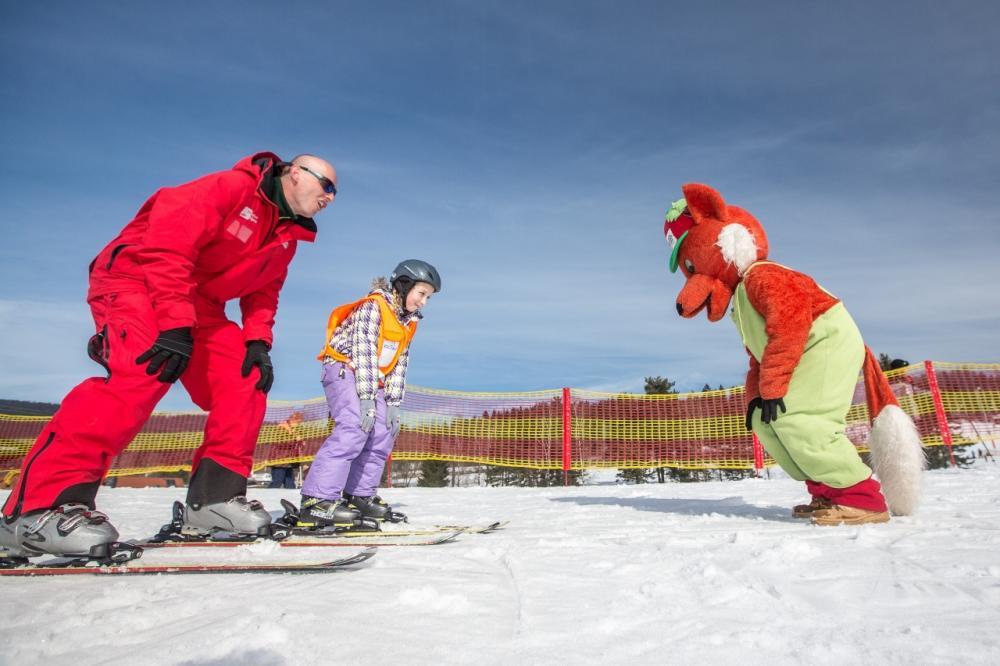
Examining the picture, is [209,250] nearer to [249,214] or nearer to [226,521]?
Answer: [249,214]

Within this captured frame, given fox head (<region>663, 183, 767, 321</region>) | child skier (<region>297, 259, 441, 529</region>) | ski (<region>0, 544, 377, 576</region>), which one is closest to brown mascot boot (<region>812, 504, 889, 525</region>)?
fox head (<region>663, 183, 767, 321</region>)

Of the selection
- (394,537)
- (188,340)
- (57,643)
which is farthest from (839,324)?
(57,643)

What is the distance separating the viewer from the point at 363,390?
143 inches

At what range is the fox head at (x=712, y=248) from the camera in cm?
323

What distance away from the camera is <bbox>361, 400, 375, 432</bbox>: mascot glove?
11.6 feet

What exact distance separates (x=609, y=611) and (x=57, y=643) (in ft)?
3.73

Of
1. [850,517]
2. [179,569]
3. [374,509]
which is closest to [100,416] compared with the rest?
[179,569]

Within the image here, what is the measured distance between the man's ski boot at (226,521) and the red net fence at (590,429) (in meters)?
8.62

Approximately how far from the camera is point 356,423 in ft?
11.7

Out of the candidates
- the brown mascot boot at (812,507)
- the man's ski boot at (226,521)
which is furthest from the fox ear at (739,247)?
the man's ski boot at (226,521)

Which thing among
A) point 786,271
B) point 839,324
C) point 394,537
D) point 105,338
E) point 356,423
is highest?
point 786,271

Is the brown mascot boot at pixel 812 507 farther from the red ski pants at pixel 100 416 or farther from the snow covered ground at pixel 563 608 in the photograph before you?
the red ski pants at pixel 100 416

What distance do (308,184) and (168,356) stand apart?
112cm

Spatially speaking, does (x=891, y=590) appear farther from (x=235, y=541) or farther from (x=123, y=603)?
(x=235, y=541)
